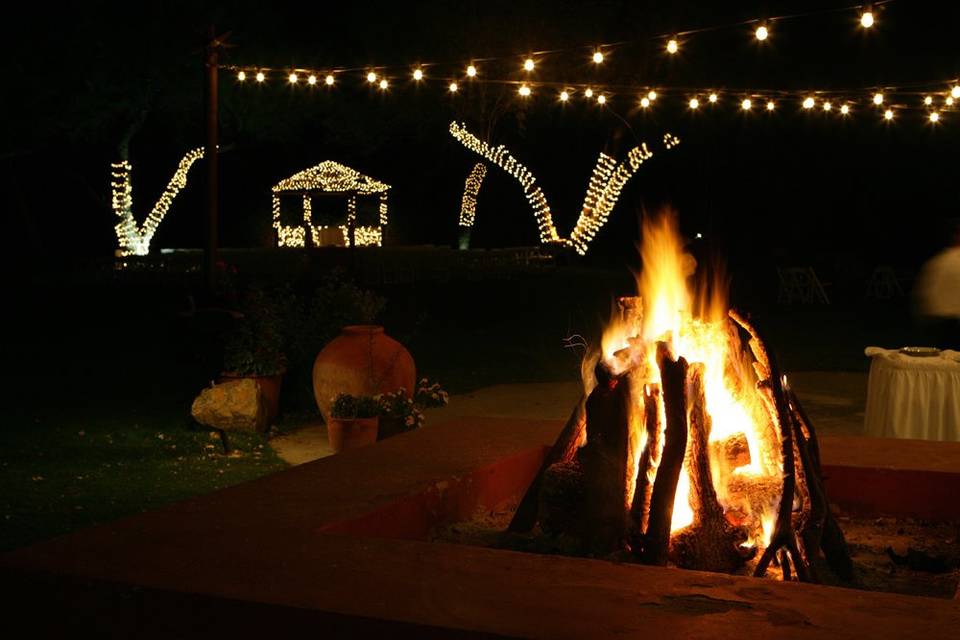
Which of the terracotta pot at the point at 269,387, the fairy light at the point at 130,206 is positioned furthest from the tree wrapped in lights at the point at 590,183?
the terracotta pot at the point at 269,387

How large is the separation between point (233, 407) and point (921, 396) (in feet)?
18.4

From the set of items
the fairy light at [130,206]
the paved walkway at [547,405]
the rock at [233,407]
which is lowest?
the paved walkway at [547,405]

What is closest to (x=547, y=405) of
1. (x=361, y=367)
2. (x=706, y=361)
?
(x=361, y=367)

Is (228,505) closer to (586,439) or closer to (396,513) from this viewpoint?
(396,513)

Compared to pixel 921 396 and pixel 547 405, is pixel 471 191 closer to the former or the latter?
pixel 547 405

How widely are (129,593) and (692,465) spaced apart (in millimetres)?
2282

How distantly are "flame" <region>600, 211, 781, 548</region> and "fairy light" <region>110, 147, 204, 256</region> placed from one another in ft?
95.1

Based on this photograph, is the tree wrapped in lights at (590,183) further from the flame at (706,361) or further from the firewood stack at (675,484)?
the firewood stack at (675,484)

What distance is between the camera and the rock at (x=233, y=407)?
1002 centimetres

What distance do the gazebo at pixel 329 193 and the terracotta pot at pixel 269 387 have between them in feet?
63.5

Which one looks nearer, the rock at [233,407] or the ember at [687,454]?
the ember at [687,454]

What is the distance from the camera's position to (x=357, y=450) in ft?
19.0

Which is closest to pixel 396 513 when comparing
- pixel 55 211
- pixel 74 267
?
pixel 74 267

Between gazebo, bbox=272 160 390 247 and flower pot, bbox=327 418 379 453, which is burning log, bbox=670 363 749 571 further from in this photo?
gazebo, bbox=272 160 390 247
